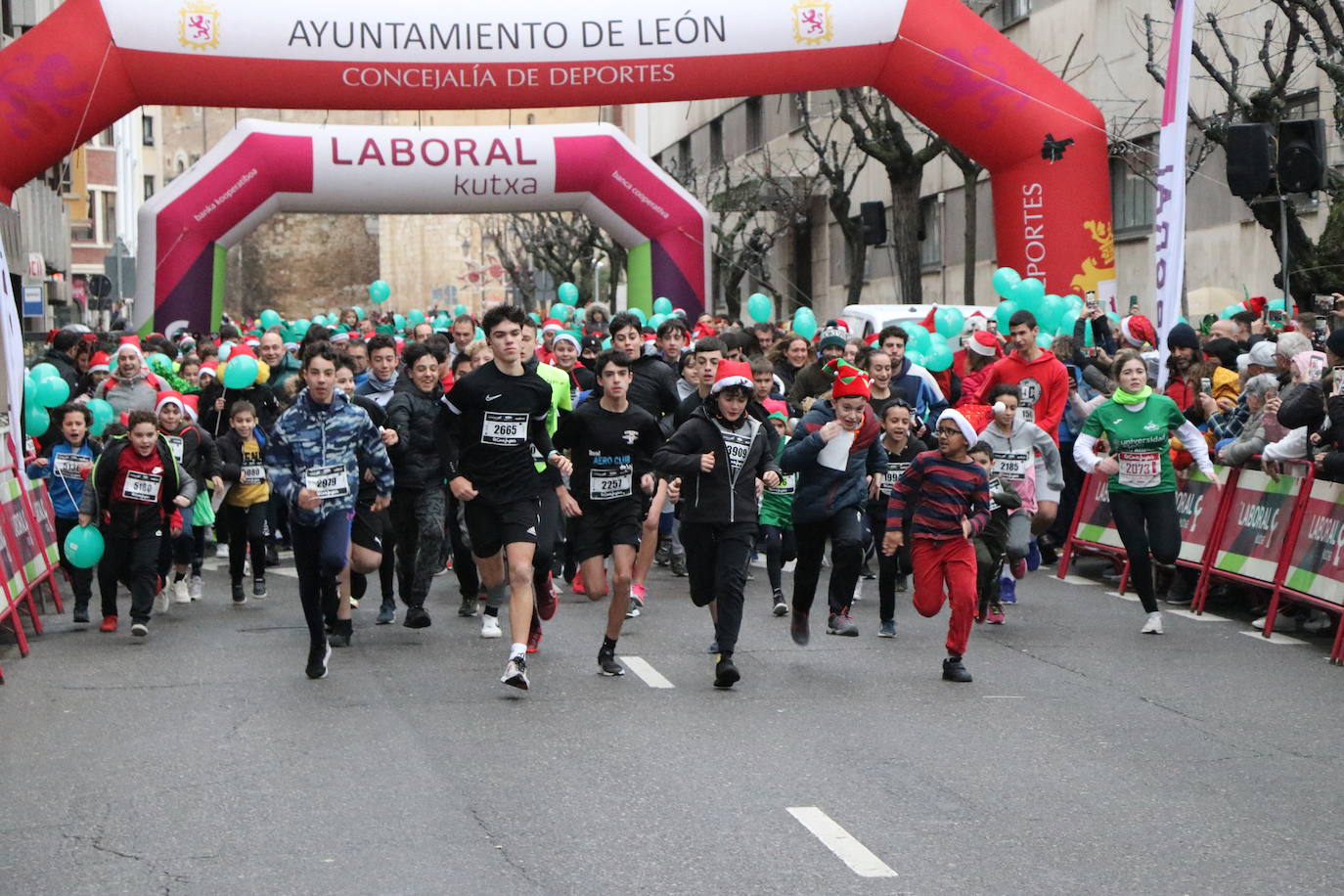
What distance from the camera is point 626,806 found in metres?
6.98

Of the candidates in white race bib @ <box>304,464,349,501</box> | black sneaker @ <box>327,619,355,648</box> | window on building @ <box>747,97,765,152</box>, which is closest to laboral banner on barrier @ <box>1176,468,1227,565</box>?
black sneaker @ <box>327,619,355,648</box>

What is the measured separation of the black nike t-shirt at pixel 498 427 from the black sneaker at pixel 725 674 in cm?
125

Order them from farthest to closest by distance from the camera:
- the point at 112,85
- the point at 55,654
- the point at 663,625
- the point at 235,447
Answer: the point at 112,85, the point at 235,447, the point at 663,625, the point at 55,654

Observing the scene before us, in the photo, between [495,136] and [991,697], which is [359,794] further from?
[495,136]

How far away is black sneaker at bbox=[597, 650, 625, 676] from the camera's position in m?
10.1

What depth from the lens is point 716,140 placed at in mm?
56219

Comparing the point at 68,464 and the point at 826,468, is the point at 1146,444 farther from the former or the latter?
the point at 68,464

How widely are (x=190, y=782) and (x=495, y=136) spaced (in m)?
19.5

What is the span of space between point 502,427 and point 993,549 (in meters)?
3.67

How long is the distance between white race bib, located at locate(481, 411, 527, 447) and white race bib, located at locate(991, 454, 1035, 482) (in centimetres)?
381

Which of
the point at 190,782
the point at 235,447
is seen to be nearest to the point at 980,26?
the point at 235,447

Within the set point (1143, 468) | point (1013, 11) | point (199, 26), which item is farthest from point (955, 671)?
point (1013, 11)

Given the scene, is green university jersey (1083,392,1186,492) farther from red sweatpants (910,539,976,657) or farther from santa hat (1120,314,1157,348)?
santa hat (1120,314,1157,348)

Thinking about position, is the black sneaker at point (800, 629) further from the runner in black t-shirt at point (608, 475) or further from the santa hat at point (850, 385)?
the santa hat at point (850, 385)
